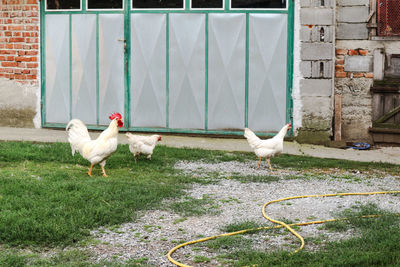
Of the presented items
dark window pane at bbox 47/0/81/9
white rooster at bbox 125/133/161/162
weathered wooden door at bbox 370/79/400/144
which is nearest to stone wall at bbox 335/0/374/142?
weathered wooden door at bbox 370/79/400/144

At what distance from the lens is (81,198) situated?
6414mm

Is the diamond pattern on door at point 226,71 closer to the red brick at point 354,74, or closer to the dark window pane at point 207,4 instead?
the dark window pane at point 207,4

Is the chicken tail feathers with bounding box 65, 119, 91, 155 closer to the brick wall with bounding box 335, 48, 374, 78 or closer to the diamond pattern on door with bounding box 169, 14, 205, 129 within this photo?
the diamond pattern on door with bounding box 169, 14, 205, 129

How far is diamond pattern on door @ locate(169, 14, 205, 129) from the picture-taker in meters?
11.2

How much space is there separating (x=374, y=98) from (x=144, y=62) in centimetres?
415

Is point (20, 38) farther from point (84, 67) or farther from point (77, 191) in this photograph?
point (77, 191)

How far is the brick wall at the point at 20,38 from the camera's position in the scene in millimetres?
11734

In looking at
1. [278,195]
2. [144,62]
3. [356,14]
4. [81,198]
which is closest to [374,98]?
[356,14]

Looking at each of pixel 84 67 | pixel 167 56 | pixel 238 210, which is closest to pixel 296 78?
pixel 167 56

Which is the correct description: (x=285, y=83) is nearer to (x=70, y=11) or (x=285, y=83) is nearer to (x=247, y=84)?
(x=247, y=84)

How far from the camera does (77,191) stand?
264 inches

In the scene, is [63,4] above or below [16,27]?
above

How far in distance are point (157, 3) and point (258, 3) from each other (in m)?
1.80

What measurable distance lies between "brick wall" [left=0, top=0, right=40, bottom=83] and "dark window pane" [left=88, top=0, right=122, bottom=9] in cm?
107
